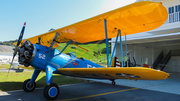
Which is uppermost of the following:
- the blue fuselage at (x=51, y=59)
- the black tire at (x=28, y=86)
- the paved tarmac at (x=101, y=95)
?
the blue fuselage at (x=51, y=59)

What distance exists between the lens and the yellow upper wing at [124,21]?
3.86 metres

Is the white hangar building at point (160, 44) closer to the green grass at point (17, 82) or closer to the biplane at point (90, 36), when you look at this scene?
the biplane at point (90, 36)

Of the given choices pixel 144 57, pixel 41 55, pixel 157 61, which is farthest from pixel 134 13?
pixel 157 61

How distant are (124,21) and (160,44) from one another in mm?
8276

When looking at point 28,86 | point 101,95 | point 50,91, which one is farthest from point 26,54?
point 101,95

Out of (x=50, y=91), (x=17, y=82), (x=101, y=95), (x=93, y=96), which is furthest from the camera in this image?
(x=17, y=82)

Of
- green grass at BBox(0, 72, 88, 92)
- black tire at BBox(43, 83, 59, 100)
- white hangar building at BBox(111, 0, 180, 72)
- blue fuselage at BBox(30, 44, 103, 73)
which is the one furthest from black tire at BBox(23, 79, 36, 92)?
white hangar building at BBox(111, 0, 180, 72)

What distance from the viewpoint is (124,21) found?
15.7ft

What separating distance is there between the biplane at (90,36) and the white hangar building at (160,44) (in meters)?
4.36

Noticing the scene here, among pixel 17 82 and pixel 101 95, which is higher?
pixel 17 82

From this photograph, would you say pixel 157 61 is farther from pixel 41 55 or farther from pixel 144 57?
pixel 41 55

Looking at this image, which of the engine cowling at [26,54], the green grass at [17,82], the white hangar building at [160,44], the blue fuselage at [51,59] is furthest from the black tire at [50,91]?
the white hangar building at [160,44]

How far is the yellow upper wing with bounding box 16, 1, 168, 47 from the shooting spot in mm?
3859

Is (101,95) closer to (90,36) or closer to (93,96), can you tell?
(93,96)
